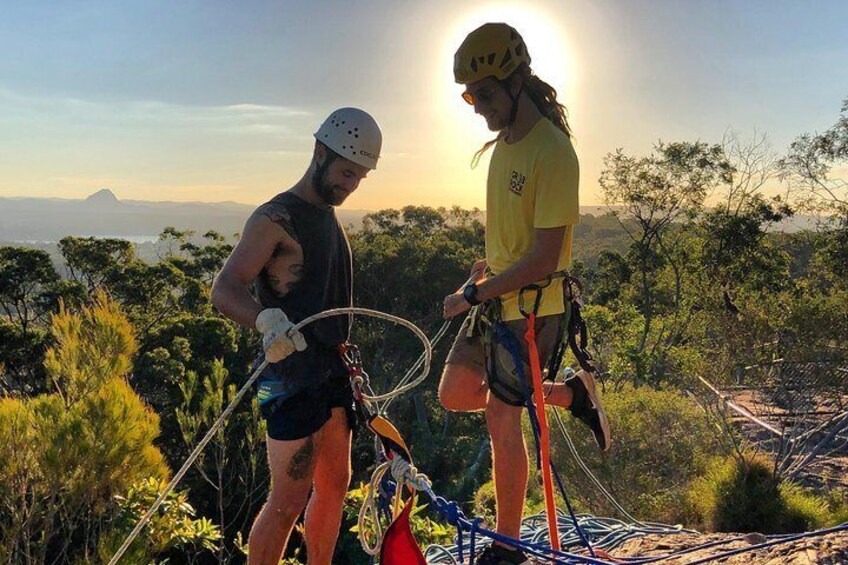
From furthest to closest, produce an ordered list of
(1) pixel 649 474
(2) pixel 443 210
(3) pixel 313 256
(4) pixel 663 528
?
(2) pixel 443 210
(1) pixel 649 474
(4) pixel 663 528
(3) pixel 313 256

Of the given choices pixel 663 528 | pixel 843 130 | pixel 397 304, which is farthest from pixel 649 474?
pixel 843 130

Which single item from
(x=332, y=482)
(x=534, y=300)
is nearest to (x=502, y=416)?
(x=534, y=300)

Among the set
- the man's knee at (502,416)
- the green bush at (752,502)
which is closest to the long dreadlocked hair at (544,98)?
the man's knee at (502,416)

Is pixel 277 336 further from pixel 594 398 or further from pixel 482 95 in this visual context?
pixel 594 398

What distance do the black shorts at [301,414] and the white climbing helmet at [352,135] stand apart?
84cm

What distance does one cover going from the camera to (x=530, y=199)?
2.27 meters

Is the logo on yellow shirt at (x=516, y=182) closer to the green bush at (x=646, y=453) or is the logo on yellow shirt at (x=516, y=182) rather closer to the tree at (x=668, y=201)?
the green bush at (x=646, y=453)

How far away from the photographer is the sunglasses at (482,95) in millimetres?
2316

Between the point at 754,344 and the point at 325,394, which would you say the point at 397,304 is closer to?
the point at 754,344

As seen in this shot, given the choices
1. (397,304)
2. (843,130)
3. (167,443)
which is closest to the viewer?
(167,443)

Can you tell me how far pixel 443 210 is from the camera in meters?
25.1

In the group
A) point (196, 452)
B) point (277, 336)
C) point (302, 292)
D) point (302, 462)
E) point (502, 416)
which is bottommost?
point (302, 462)

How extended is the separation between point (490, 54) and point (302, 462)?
1601mm

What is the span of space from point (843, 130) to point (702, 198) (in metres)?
3.79
